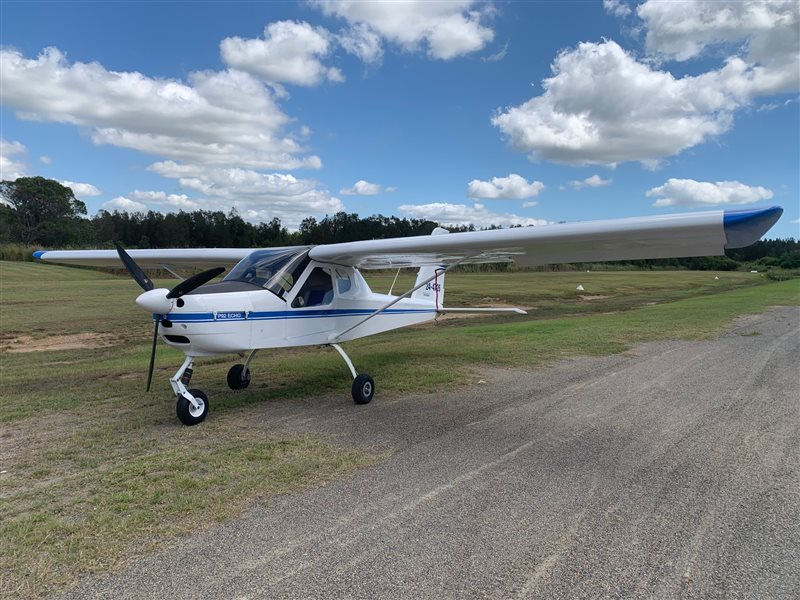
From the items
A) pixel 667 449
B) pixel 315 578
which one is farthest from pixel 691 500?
pixel 315 578

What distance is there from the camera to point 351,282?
8.53m

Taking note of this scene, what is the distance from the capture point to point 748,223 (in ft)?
14.6

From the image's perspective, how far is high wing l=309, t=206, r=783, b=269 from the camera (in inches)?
182

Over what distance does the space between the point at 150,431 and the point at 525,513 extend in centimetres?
421

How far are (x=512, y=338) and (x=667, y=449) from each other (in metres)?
7.72

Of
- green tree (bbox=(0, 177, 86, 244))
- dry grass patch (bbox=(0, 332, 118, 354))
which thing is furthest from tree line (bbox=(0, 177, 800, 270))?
dry grass patch (bbox=(0, 332, 118, 354))

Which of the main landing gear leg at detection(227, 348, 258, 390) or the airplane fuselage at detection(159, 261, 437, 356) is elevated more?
the airplane fuselage at detection(159, 261, 437, 356)

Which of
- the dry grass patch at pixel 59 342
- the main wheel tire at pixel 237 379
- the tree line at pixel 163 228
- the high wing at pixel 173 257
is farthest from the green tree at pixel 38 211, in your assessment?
the main wheel tire at pixel 237 379

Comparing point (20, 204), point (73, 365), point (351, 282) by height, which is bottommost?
point (73, 365)

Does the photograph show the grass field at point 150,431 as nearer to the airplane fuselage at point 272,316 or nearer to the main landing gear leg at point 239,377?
the main landing gear leg at point 239,377

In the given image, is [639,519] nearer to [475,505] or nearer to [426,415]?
[475,505]

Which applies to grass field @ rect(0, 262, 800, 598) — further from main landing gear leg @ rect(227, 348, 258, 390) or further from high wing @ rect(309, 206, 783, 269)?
high wing @ rect(309, 206, 783, 269)

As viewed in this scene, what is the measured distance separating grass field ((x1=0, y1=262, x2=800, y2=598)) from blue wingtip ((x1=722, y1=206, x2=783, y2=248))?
388 centimetres

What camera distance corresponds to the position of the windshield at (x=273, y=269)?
696 centimetres
